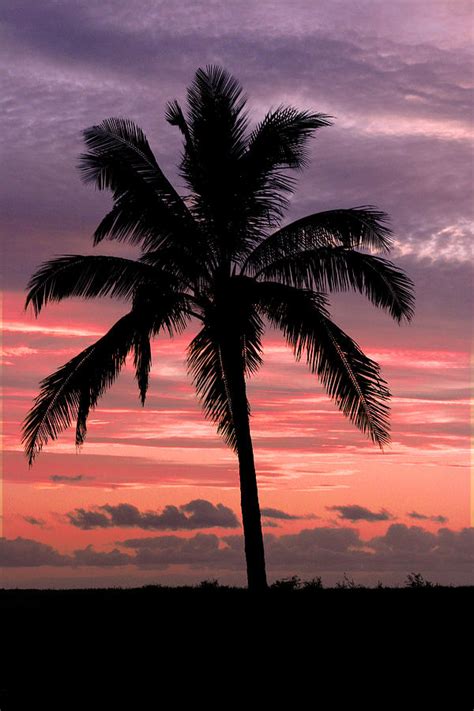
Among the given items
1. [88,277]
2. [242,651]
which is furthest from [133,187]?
[242,651]

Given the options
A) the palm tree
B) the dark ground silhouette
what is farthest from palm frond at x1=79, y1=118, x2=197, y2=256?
the dark ground silhouette

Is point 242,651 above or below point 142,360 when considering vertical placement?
below

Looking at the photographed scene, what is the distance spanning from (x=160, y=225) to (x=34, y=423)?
5.11 metres

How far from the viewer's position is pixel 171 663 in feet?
49.5

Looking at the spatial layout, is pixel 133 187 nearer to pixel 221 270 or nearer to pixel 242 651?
pixel 221 270

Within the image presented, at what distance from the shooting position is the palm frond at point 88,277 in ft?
66.2

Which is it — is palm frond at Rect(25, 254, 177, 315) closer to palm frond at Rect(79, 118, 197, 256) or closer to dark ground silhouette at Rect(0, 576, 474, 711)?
palm frond at Rect(79, 118, 197, 256)

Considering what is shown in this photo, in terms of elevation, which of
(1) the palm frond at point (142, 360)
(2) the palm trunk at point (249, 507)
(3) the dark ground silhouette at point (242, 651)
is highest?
(1) the palm frond at point (142, 360)

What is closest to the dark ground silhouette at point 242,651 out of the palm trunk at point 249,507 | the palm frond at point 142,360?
the palm trunk at point 249,507

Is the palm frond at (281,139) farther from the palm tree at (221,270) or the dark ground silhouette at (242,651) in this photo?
the dark ground silhouette at (242,651)

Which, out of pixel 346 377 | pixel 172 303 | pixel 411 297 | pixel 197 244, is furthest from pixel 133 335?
pixel 411 297

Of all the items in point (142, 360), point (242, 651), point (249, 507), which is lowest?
point (242, 651)

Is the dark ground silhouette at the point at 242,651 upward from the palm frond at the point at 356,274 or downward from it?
downward

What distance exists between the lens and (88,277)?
20234mm
